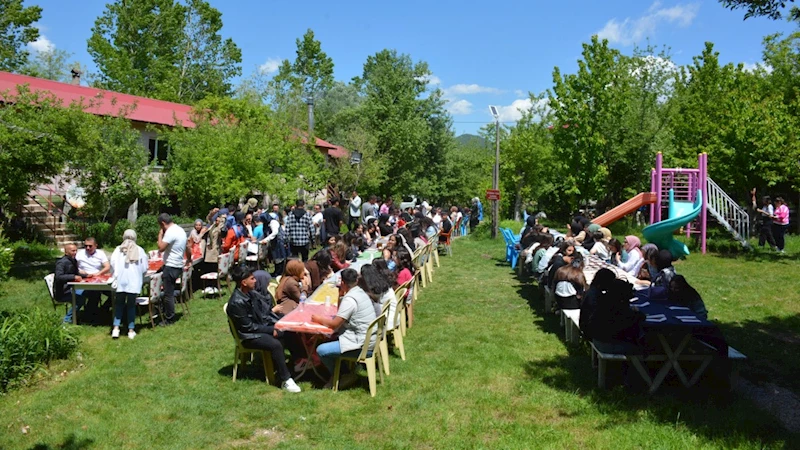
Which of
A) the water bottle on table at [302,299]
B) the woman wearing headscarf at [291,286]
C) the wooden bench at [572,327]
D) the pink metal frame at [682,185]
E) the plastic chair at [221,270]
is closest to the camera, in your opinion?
the water bottle on table at [302,299]

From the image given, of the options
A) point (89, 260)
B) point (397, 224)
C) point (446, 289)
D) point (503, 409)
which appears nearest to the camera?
point (503, 409)

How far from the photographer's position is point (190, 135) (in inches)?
837

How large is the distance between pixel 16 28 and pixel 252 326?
38269mm

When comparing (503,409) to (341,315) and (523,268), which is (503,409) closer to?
A: (341,315)

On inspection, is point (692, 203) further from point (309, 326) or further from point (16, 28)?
point (16, 28)

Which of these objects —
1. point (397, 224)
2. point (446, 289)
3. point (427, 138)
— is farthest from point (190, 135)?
point (427, 138)

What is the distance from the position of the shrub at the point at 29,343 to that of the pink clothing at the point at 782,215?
16.4m

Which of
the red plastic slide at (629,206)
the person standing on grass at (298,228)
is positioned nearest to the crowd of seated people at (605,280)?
the person standing on grass at (298,228)

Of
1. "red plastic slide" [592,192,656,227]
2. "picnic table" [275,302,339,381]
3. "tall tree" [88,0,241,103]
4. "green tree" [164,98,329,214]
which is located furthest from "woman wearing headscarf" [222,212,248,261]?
"tall tree" [88,0,241,103]

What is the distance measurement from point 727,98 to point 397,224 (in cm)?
1439

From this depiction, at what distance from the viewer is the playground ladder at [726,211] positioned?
18031 millimetres

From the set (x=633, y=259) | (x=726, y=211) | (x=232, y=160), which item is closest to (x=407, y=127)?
(x=232, y=160)

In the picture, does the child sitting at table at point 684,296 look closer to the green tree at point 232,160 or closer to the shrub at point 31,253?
the shrub at point 31,253

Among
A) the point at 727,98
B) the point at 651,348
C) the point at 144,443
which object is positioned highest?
the point at 727,98
